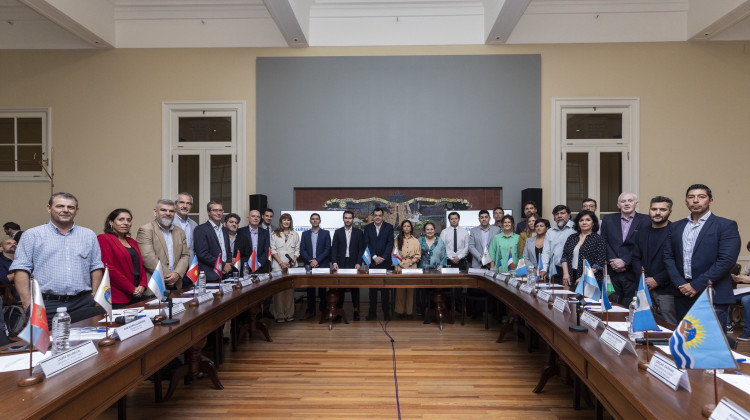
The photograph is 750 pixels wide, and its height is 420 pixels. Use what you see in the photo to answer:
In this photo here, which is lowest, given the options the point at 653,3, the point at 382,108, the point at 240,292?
the point at 240,292

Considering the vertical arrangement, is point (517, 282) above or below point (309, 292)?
above

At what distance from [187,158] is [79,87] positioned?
207 cm

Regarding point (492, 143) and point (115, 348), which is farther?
point (492, 143)

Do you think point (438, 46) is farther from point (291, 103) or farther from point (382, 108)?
point (291, 103)

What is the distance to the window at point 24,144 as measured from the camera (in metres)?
7.29

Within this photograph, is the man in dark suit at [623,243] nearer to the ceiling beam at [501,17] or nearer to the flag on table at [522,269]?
the flag on table at [522,269]

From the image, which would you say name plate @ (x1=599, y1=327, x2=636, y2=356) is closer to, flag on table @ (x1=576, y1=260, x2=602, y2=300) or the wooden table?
the wooden table

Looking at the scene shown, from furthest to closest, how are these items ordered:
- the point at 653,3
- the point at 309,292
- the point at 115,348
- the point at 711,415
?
the point at 653,3 → the point at 309,292 → the point at 115,348 → the point at 711,415

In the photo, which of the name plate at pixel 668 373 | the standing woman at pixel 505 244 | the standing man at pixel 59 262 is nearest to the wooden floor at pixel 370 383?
the standing man at pixel 59 262

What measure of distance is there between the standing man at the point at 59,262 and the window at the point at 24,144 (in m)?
5.51

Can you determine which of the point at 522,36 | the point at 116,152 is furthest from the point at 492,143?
the point at 116,152

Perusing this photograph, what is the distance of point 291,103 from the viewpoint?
7.28 metres

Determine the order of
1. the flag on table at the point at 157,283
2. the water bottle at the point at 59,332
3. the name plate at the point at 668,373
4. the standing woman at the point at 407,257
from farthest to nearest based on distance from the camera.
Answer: the standing woman at the point at 407,257 → the flag on table at the point at 157,283 → the water bottle at the point at 59,332 → the name plate at the point at 668,373

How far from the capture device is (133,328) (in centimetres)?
226
